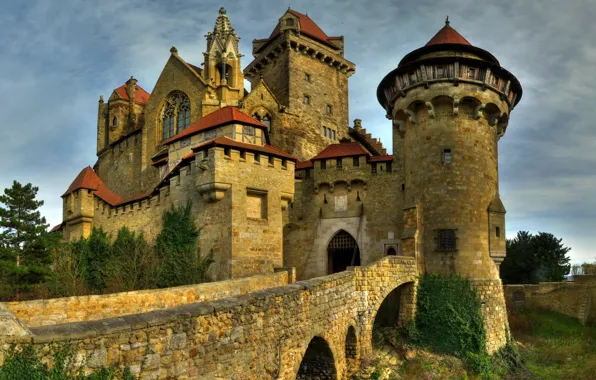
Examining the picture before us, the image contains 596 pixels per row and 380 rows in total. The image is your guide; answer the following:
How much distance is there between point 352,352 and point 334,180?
12196mm

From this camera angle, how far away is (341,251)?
1158 inches

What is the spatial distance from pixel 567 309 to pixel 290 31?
25.4 metres

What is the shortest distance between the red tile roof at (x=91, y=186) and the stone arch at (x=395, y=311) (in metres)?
16.8

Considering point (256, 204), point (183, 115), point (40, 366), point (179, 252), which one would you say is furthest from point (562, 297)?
point (40, 366)

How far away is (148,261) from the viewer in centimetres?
2412

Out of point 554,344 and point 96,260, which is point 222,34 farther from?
point 554,344

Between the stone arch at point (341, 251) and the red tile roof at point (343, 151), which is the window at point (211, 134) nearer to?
the red tile roof at point (343, 151)

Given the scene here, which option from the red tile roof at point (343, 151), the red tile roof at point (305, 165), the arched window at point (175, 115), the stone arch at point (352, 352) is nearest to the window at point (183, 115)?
the arched window at point (175, 115)

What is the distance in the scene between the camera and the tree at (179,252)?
23.1 m

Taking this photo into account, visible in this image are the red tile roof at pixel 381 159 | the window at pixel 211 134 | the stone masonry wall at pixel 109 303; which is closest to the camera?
the stone masonry wall at pixel 109 303

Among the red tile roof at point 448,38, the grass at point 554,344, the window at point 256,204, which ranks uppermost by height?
the red tile roof at point 448,38

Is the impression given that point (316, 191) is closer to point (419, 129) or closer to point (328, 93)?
point (419, 129)

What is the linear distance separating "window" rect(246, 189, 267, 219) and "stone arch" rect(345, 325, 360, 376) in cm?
794

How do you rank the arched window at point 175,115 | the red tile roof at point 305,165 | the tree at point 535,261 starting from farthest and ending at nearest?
1. the tree at point 535,261
2. the arched window at point 175,115
3. the red tile roof at point 305,165
